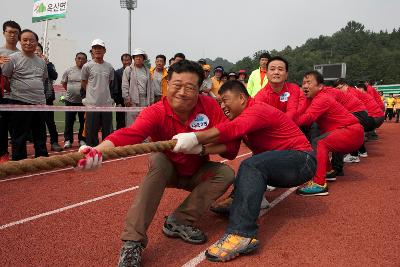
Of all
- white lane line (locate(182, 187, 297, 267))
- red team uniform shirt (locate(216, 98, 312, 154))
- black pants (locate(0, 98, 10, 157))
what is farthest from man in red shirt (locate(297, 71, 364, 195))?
black pants (locate(0, 98, 10, 157))

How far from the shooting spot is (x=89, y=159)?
1.92 m

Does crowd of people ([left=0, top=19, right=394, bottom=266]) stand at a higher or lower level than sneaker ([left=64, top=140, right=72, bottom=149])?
higher

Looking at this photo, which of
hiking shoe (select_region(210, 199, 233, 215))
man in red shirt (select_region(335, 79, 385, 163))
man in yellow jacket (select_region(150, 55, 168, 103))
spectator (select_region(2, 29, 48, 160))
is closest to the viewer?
hiking shoe (select_region(210, 199, 233, 215))

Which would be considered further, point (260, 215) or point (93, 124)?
point (93, 124)

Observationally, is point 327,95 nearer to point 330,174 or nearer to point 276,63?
point 276,63

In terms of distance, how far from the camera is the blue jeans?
8.71ft

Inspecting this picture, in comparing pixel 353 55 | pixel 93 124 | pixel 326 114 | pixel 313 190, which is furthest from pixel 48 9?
pixel 353 55

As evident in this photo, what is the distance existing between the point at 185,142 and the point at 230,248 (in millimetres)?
839

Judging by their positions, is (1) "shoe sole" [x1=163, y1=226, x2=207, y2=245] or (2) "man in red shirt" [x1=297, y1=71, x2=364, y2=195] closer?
(1) "shoe sole" [x1=163, y1=226, x2=207, y2=245]

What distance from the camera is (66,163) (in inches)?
71.2

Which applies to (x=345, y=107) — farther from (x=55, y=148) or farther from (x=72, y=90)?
(x=55, y=148)

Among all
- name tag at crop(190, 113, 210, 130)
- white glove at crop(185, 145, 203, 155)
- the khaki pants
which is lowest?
the khaki pants

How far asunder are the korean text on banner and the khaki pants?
759 cm

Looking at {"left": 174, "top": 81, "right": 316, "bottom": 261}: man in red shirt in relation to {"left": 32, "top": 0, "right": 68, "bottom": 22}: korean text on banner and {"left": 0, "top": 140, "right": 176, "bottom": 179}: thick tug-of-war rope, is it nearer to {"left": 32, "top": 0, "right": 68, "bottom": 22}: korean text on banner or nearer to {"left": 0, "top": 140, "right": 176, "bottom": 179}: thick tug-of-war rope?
{"left": 0, "top": 140, "right": 176, "bottom": 179}: thick tug-of-war rope
